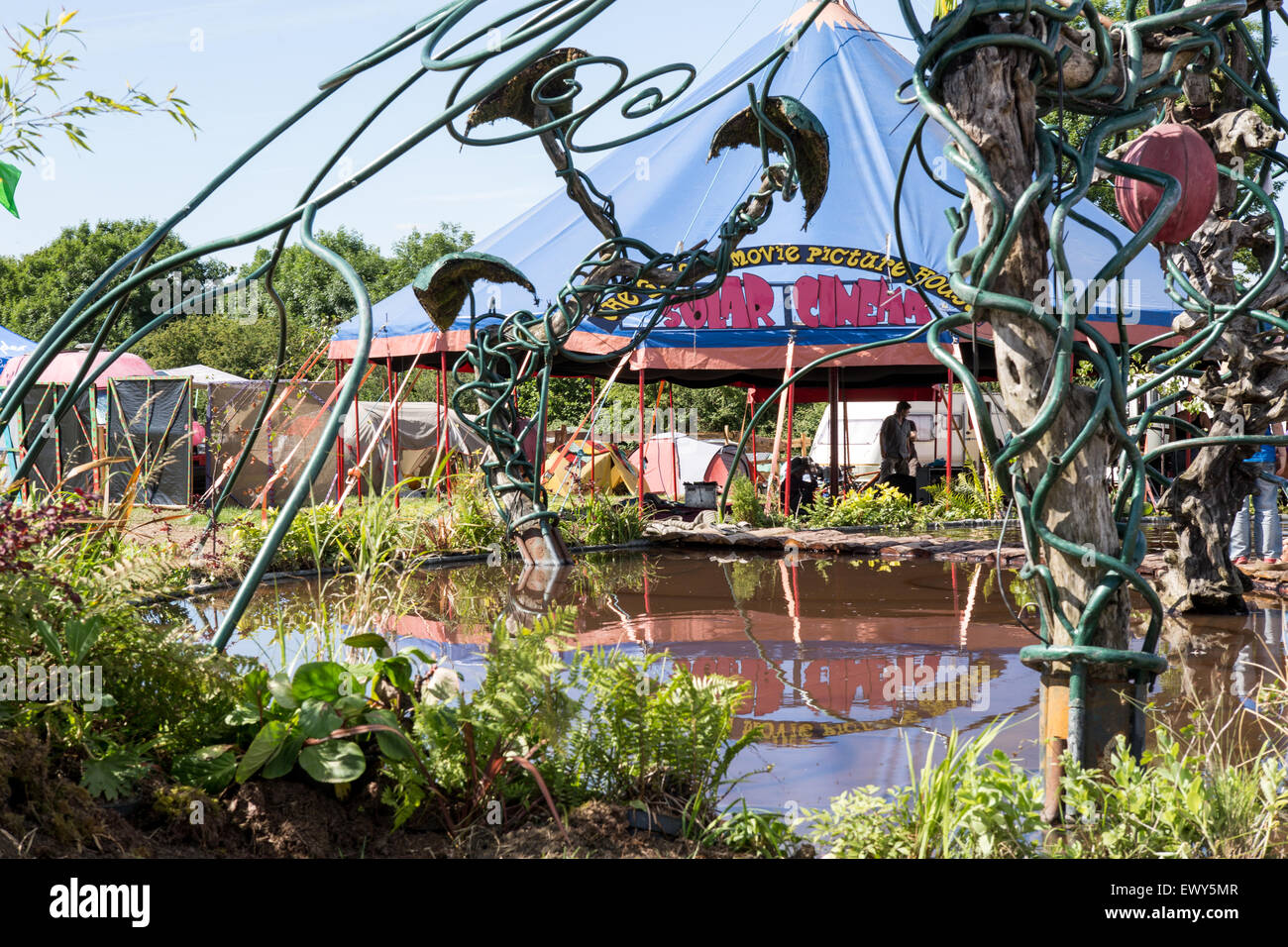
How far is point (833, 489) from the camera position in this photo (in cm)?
1535

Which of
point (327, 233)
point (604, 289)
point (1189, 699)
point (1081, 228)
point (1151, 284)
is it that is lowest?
point (1189, 699)

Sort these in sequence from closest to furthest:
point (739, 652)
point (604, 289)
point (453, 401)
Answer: point (739, 652) < point (604, 289) < point (453, 401)

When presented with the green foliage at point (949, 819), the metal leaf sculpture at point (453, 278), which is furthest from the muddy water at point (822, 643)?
the metal leaf sculpture at point (453, 278)

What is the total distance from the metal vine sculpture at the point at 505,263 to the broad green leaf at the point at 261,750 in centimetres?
28

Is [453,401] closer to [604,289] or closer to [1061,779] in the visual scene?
[604,289]

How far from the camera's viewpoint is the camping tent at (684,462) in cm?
2191

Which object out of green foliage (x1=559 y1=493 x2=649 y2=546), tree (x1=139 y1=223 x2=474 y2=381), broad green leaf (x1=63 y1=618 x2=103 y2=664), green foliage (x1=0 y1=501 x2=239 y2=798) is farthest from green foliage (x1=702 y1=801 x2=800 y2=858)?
tree (x1=139 y1=223 x2=474 y2=381)

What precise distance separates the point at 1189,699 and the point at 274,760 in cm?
379

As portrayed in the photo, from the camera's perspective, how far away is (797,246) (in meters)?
15.8

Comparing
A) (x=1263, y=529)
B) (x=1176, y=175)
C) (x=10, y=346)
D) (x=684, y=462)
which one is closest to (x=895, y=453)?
(x=684, y=462)

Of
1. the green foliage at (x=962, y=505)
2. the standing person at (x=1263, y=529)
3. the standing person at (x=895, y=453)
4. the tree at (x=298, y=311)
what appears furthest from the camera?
the tree at (x=298, y=311)

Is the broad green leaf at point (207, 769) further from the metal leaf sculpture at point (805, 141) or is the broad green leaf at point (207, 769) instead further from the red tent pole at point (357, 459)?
the metal leaf sculpture at point (805, 141)
